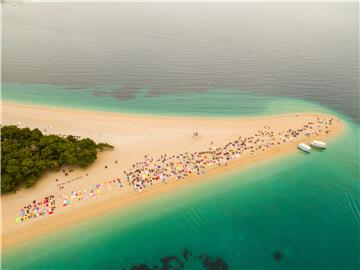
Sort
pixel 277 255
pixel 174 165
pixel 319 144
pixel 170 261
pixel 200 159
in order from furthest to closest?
1. pixel 319 144
2. pixel 200 159
3. pixel 174 165
4. pixel 277 255
5. pixel 170 261

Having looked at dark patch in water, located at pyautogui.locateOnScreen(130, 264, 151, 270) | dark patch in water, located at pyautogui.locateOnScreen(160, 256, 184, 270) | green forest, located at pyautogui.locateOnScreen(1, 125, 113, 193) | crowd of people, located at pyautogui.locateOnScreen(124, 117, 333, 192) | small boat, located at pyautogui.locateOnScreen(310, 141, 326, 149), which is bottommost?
dark patch in water, located at pyautogui.locateOnScreen(160, 256, 184, 270)

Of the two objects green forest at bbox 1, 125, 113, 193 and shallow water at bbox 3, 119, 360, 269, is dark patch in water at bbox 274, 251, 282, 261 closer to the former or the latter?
shallow water at bbox 3, 119, 360, 269

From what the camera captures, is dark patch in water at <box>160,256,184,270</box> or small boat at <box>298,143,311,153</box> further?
small boat at <box>298,143,311,153</box>

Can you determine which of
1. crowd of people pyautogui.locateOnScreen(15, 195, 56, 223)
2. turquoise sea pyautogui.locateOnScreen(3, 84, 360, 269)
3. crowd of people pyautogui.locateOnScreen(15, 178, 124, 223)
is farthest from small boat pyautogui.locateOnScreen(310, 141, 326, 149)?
crowd of people pyautogui.locateOnScreen(15, 195, 56, 223)

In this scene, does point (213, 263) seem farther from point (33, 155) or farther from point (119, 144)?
point (33, 155)

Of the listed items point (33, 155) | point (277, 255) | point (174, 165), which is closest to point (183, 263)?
point (277, 255)

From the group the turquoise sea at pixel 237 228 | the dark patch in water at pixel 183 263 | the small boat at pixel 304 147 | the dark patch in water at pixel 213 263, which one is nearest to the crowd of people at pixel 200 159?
the small boat at pixel 304 147
